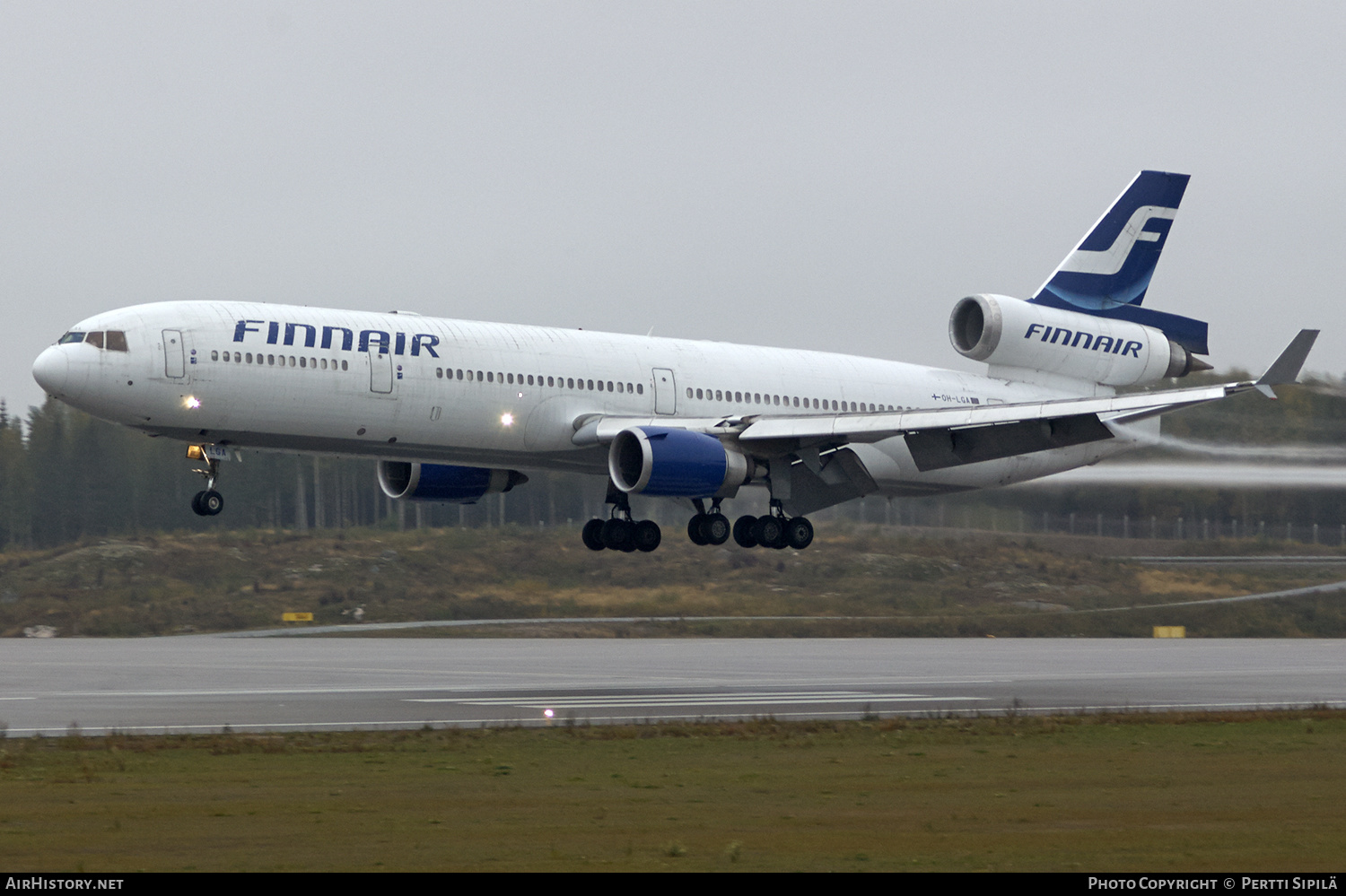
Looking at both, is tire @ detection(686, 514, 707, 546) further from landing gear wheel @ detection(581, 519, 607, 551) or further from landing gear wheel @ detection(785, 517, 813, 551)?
landing gear wheel @ detection(581, 519, 607, 551)

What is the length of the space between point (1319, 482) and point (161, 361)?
3519 cm

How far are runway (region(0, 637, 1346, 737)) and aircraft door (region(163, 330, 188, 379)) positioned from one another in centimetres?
712

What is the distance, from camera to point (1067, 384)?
169 feet

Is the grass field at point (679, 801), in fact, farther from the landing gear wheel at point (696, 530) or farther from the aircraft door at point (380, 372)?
the landing gear wheel at point (696, 530)

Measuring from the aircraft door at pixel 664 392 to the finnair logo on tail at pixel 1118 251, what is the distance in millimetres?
14675

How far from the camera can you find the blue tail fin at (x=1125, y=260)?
169ft

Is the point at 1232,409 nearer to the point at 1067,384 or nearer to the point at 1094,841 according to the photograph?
the point at 1067,384

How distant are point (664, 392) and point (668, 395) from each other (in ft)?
0.42

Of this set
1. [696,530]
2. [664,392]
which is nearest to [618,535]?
[696,530]

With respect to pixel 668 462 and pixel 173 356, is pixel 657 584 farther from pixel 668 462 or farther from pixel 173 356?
pixel 173 356

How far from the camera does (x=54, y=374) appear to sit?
120ft

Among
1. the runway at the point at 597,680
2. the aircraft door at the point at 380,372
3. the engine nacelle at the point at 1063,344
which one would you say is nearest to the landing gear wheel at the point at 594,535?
the runway at the point at 597,680
